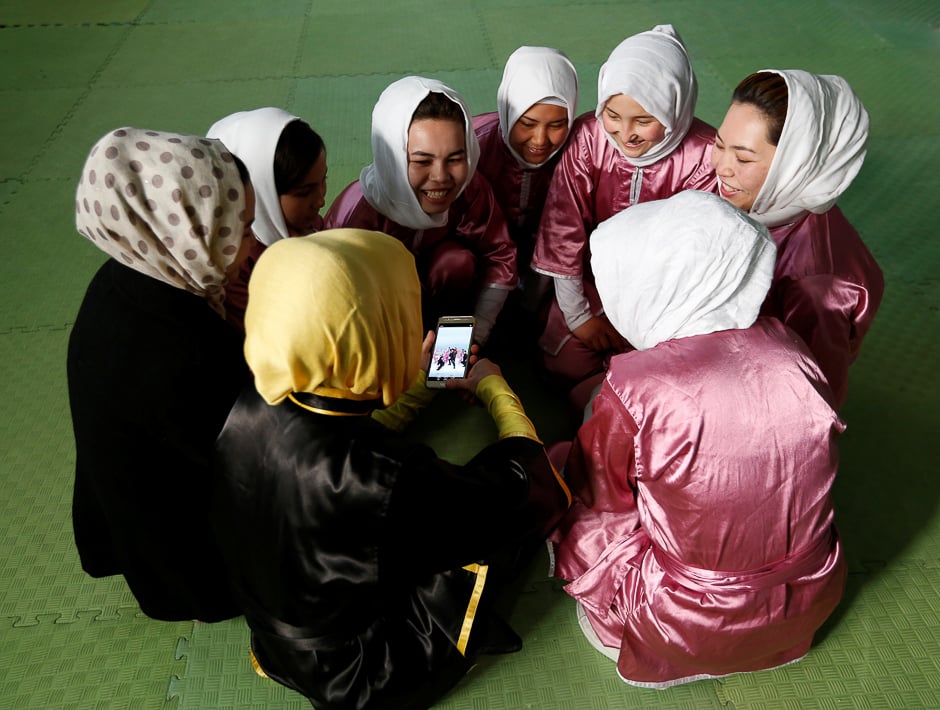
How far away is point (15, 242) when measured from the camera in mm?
3273

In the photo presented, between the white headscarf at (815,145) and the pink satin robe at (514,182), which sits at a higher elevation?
the white headscarf at (815,145)

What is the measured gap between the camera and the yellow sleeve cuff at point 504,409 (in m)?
1.73

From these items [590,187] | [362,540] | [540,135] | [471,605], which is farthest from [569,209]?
[362,540]

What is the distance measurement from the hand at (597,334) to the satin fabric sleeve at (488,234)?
0.31m

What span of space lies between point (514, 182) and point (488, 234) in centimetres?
29

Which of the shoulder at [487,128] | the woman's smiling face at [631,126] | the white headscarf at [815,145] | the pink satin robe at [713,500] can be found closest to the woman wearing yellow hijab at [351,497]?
the pink satin robe at [713,500]

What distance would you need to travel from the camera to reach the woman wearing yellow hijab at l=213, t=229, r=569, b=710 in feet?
3.96

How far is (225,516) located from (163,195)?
672 millimetres

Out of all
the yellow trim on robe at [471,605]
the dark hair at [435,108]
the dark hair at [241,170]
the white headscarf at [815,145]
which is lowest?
the yellow trim on robe at [471,605]

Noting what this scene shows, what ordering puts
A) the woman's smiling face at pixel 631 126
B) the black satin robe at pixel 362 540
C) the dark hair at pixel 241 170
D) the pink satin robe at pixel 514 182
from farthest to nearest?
the pink satin robe at pixel 514 182 → the woman's smiling face at pixel 631 126 → the dark hair at pixel 241 170 → the black satin robe at pixel 362 540

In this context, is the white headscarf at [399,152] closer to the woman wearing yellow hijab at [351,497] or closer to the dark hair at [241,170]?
the dark hair at [241,170]

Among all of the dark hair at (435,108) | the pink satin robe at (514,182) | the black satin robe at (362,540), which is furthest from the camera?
the pink satin robe at (514,182)

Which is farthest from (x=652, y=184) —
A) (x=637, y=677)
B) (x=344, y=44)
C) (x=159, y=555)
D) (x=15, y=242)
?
(x=344, y=44)

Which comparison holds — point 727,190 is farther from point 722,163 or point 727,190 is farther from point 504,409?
point 504,409
